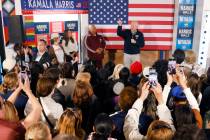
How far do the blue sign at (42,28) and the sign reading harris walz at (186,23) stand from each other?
2.95m

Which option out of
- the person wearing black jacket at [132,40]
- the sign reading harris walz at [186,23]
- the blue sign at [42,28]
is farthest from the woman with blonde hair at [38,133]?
the sign reading harris walz at [186,23]

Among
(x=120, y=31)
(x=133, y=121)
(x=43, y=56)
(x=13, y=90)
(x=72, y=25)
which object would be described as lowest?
(x=133, y=121)

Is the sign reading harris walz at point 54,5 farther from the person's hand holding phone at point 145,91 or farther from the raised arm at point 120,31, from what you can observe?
the person's hand holding phone at point 145,91

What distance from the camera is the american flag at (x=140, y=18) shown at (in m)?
7.30

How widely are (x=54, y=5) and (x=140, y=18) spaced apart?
6.39 ft

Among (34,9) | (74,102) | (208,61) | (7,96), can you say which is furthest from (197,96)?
(34,9)

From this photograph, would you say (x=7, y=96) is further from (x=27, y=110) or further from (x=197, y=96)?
(x=197, y=96)

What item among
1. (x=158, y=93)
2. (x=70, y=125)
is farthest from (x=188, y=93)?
(x=70, y=125)

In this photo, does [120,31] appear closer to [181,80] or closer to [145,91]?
[181,80]

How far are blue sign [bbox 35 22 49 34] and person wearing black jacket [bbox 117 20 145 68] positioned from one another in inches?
63.8

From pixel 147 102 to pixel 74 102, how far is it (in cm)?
76

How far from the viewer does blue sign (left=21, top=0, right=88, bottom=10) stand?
22.6 feet

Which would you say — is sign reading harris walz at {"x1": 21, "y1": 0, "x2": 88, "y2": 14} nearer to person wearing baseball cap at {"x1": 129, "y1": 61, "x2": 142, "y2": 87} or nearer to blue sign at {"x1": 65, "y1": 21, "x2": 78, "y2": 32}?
blue sign at {"x1": 65, "y1": 21, "x2": 78, "y2": 32}

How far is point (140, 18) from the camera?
24.2ft
